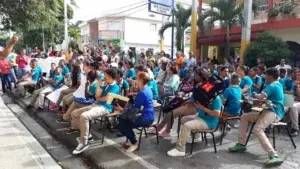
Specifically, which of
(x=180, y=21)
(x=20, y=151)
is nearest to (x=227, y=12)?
(x=180, y=21)

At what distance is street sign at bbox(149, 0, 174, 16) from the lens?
16.2 meters

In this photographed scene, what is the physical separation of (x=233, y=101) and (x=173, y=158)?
5.56ft

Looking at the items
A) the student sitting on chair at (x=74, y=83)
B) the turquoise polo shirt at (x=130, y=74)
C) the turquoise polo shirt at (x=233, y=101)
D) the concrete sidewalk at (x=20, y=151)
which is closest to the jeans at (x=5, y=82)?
the student sitting on chair at (x=74, y=83)

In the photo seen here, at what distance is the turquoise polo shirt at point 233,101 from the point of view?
5852 mm

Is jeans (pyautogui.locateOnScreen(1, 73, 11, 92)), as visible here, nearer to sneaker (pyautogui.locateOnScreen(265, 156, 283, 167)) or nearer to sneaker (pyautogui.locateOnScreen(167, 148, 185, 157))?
sneaker (pyautogui.locateOnScreen(167, 148, 185, 157))

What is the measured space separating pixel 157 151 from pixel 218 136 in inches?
60.2

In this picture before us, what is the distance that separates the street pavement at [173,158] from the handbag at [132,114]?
2.05 ft

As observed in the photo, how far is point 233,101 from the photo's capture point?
19.1 feet

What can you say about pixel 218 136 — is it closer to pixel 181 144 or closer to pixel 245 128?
pixel 245 128

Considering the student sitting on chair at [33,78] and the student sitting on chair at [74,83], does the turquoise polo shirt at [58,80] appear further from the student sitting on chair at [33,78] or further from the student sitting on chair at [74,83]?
the student sitting on chair at [33,78]

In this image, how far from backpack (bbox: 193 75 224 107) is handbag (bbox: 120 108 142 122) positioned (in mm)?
1049

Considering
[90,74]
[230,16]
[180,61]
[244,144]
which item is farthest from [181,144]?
[230,16]

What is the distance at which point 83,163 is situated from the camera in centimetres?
509

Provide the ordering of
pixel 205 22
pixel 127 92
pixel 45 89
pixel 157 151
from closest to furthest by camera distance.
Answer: pixel 157 151, pixel 127 92, pixel 45 89, pixel 205 22
